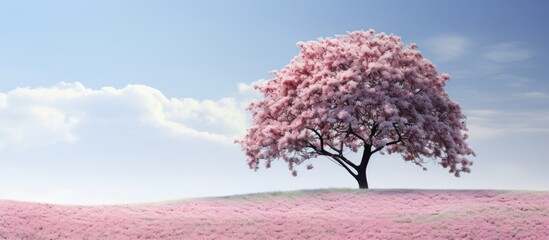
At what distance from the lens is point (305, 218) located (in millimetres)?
26422

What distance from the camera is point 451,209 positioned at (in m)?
28.0

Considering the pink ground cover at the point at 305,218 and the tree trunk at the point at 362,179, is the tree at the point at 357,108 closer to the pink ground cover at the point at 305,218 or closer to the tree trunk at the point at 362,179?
the tree trunk at the point at 362,179

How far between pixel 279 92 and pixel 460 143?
33.7ft

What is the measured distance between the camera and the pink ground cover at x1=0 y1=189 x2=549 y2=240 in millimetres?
24438

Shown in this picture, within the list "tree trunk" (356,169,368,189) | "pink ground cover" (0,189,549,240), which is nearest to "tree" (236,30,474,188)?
"tree trunk" (356,169,368,189)

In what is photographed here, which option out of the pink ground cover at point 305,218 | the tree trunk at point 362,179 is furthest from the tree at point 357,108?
the pink ground cover at point 305,218

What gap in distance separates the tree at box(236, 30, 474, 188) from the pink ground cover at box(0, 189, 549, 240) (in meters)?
4.93

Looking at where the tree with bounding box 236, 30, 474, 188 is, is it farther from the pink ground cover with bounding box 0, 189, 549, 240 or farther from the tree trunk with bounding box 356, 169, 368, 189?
the pink ground cover with bounding box 0, 189, 549, 240

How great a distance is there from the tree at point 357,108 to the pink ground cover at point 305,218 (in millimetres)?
4935

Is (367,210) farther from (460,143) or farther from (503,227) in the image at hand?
(460,143)

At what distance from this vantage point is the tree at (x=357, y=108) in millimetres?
35062

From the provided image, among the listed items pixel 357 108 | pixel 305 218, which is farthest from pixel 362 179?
pixel 305 218

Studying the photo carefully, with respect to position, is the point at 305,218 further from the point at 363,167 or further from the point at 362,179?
the point at 363,167

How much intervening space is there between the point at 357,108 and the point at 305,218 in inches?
409
